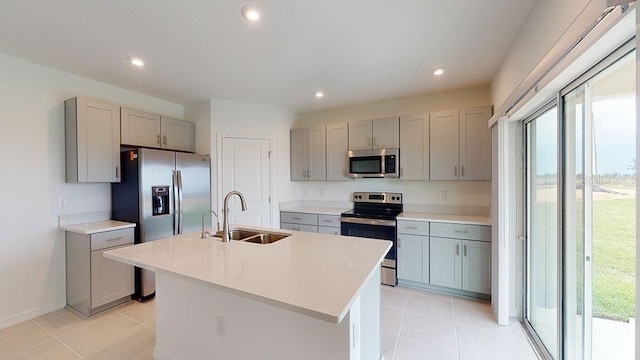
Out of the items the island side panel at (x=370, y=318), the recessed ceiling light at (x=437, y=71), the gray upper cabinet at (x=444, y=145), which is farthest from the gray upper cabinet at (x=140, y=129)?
the gray upper cabinet at (x=444, y=145)

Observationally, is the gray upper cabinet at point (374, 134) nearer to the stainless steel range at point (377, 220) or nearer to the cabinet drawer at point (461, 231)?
the stainless steel range at point (377, 220)

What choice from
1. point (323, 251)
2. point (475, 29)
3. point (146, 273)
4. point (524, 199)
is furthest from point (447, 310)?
point (146, 273)

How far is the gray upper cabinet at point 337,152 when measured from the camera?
12.5ft

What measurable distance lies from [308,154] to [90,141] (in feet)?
8.72

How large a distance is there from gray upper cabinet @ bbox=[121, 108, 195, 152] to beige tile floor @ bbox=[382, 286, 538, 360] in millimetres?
3365

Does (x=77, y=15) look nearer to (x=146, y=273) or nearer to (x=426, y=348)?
(x=146, y=273)

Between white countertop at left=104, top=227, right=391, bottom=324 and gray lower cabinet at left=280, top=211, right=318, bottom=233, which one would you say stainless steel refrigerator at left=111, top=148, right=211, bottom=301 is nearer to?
white countertop at left=104, top=227, right=391, bottom=324

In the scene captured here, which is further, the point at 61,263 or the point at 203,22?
the point at 61,263

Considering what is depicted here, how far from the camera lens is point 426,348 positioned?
206 cm

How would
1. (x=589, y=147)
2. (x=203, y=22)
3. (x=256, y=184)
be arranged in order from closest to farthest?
1. (x=589, y=147)
2. (x=203, y=22)
3. (x=256, y=184)

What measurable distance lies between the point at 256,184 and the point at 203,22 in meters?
2.41

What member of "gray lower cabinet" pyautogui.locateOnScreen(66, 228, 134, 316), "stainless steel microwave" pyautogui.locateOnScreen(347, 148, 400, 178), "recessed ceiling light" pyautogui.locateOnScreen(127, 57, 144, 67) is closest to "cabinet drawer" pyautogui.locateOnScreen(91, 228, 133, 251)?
"gray lower cabinet" pyautogui.locateOnScreen(66, 228, 134, 316)

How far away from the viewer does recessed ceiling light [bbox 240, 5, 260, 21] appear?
1.68 m

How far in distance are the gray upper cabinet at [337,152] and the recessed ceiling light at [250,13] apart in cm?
221
